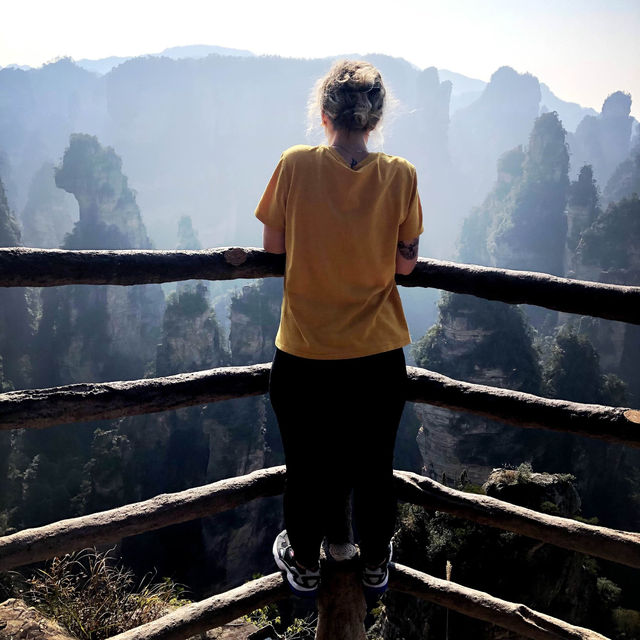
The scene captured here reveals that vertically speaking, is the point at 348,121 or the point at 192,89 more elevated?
the point at 192,89

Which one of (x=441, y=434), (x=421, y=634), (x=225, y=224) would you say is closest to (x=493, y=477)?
(x=421, y=634)

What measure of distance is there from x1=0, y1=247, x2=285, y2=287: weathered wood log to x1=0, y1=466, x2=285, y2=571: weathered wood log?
2.41 feet

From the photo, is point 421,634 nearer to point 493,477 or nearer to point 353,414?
point 493,477

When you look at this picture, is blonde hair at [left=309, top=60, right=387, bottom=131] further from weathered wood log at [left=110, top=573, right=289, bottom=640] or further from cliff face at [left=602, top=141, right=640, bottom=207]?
cliff face at [left=602, top=141, right=640, bottom=207]

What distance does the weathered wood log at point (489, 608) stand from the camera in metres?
1.99

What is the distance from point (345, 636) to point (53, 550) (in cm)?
101

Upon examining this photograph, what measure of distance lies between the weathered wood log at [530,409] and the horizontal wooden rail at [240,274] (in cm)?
34

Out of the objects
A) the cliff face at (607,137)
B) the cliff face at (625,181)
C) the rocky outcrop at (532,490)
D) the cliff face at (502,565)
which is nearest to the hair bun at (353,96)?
the cliff face at (502,565)

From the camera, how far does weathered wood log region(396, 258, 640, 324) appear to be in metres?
1.84

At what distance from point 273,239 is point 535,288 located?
3.16 feet

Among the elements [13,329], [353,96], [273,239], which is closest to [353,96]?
[353,96]

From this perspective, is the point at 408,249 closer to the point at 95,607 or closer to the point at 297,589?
the point at 297,589

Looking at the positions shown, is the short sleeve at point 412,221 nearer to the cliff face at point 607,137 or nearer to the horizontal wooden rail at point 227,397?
the horizontal wooden rail at point 227,397

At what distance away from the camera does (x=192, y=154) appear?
9069 centimetres
